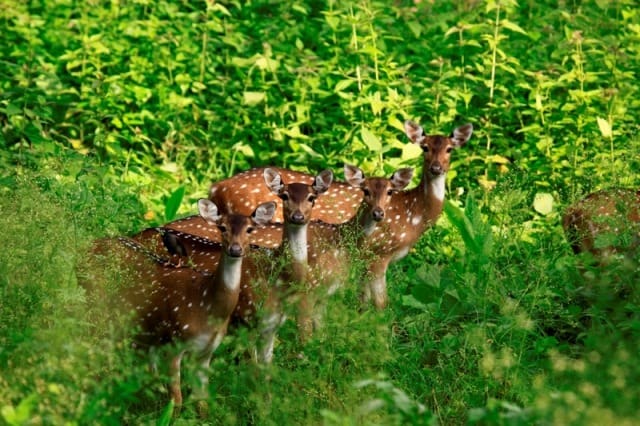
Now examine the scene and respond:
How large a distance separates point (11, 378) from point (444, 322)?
107 inches

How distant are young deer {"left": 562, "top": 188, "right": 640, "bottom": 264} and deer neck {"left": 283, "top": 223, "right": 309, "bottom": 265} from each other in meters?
1.53

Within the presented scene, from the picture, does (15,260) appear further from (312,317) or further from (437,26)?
(437,26)

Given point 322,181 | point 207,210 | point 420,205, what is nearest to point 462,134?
point 420,205

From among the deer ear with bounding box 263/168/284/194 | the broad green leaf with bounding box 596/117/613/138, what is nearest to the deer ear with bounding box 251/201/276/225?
the deer ear with bounding box 263/168/284/194

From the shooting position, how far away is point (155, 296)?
7.21 meters

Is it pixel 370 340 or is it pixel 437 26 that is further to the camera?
pixel 437 26

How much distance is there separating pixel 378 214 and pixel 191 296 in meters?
1.58

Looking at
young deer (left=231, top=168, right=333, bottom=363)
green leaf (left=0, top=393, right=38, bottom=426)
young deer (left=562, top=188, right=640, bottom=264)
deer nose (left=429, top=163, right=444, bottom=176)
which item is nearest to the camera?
green leaf (left=0, top=393, right=38, bottom=426)

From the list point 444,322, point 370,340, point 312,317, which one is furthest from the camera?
point 444,322

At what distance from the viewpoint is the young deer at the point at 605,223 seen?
24.4ft

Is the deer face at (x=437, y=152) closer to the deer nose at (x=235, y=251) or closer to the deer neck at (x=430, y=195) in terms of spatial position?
the deer neck at (x=430, y=195)

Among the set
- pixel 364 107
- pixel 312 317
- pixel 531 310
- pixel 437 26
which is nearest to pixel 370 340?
pixel 312 317

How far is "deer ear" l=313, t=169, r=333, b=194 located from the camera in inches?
304

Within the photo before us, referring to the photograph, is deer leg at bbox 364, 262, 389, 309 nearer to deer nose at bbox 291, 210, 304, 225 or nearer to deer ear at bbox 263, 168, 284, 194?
deer ear at bbox 263, 168, 284, 194
